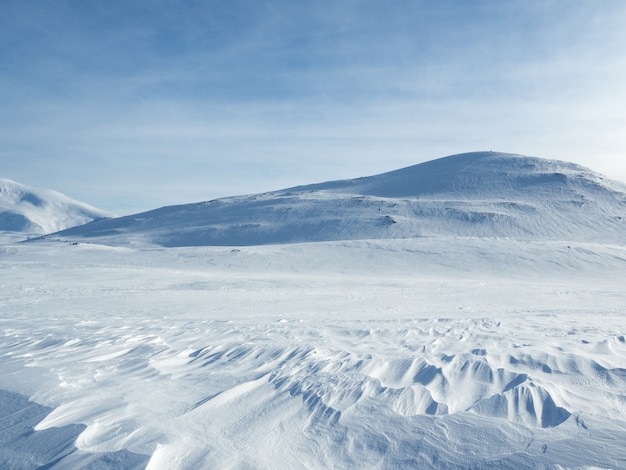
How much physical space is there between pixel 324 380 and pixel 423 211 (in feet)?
160

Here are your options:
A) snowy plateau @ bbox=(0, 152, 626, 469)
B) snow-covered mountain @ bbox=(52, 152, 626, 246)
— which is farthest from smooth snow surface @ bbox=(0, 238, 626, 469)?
snow-covered mountain @ bbox=(52, 152, 626, 246)

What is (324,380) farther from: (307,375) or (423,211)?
(423,211)

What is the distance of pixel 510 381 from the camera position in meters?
5.99

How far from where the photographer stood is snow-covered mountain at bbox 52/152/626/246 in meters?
47.0

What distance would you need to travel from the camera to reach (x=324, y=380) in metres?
6.23

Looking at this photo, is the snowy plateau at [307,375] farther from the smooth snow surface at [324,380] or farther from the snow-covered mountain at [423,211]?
the snow-covered mountain at [423,211]

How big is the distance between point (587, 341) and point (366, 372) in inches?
159

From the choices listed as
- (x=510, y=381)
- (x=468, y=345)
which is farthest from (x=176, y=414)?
(x=468, y=345)

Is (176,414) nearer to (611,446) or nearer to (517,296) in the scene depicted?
(611,446)

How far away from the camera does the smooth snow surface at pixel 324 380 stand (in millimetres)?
4586

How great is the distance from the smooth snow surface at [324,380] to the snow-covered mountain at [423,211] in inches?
1330

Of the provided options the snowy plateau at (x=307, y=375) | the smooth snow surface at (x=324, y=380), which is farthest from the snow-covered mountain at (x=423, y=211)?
the smooth snow surface at (x=324, y=380)

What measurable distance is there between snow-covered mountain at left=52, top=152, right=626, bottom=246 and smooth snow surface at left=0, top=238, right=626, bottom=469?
33.8 metres

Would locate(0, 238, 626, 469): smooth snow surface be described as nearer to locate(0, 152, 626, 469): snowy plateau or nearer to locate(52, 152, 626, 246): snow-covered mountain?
locate(0, 152, 626, 469): snowy plateau
